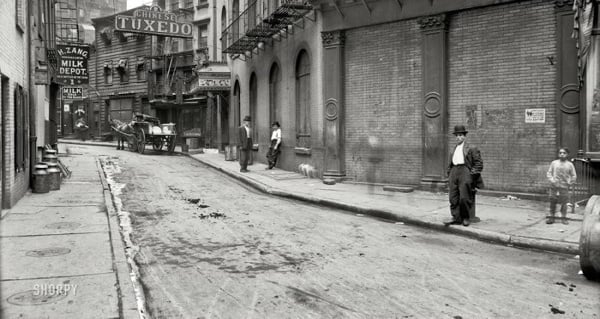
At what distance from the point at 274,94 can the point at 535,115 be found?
35.7 feet

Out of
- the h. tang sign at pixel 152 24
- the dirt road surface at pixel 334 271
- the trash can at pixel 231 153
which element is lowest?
the dirt road surface at pixel 334 271

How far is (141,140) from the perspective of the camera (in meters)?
27.4

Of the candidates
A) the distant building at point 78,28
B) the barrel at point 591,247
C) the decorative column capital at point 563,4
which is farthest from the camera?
the distant building at point 78,28

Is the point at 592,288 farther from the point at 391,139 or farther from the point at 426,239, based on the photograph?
the point at 391,139

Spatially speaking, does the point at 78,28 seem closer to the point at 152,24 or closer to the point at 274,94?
the point at 152,24

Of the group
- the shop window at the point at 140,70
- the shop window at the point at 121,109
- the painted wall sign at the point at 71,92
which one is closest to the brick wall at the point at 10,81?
the painted wall sign at the point at 71,92

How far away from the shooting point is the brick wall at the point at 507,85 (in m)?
11.3

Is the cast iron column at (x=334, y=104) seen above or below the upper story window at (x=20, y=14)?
below

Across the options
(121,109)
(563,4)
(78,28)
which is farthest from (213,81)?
(78,28)

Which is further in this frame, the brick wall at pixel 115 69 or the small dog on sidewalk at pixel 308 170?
the brick wall at pixel 115 69

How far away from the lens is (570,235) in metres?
8.02

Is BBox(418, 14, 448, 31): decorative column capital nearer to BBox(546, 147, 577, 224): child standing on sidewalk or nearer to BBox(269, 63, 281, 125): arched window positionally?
BBox(546, 147, 577, 224): child standing on sidewalk

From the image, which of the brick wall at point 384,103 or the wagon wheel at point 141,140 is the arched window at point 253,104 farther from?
the brick wall at point 384,103

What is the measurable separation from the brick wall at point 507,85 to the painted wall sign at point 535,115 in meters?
0.08
